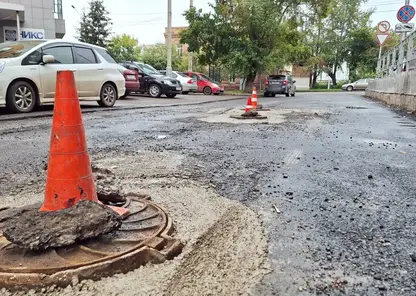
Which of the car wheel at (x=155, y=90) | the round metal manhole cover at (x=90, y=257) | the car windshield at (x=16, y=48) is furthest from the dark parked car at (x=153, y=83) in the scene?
the round metal manhole cover at (x=90, y=257)

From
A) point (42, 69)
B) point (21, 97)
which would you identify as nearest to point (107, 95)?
point (42, 69)

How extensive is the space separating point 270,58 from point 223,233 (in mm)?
24853

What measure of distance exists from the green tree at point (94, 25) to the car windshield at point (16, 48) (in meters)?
34.0

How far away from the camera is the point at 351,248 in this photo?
212 cm

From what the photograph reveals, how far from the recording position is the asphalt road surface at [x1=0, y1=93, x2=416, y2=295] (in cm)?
187

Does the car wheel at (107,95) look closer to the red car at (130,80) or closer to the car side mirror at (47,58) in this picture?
the car side mirror at (47,58)

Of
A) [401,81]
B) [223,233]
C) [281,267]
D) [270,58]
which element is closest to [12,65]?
[223,233]

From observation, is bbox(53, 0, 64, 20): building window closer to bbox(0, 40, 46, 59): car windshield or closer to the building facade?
the building facade

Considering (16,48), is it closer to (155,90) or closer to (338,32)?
(155,90)

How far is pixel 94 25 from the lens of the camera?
41250 mm

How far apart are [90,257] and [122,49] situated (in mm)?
47441

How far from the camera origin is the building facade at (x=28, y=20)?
57.5ft

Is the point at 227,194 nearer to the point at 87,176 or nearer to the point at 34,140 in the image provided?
the point at 87,176

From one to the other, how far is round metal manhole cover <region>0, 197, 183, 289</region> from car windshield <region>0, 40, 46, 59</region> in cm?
764
